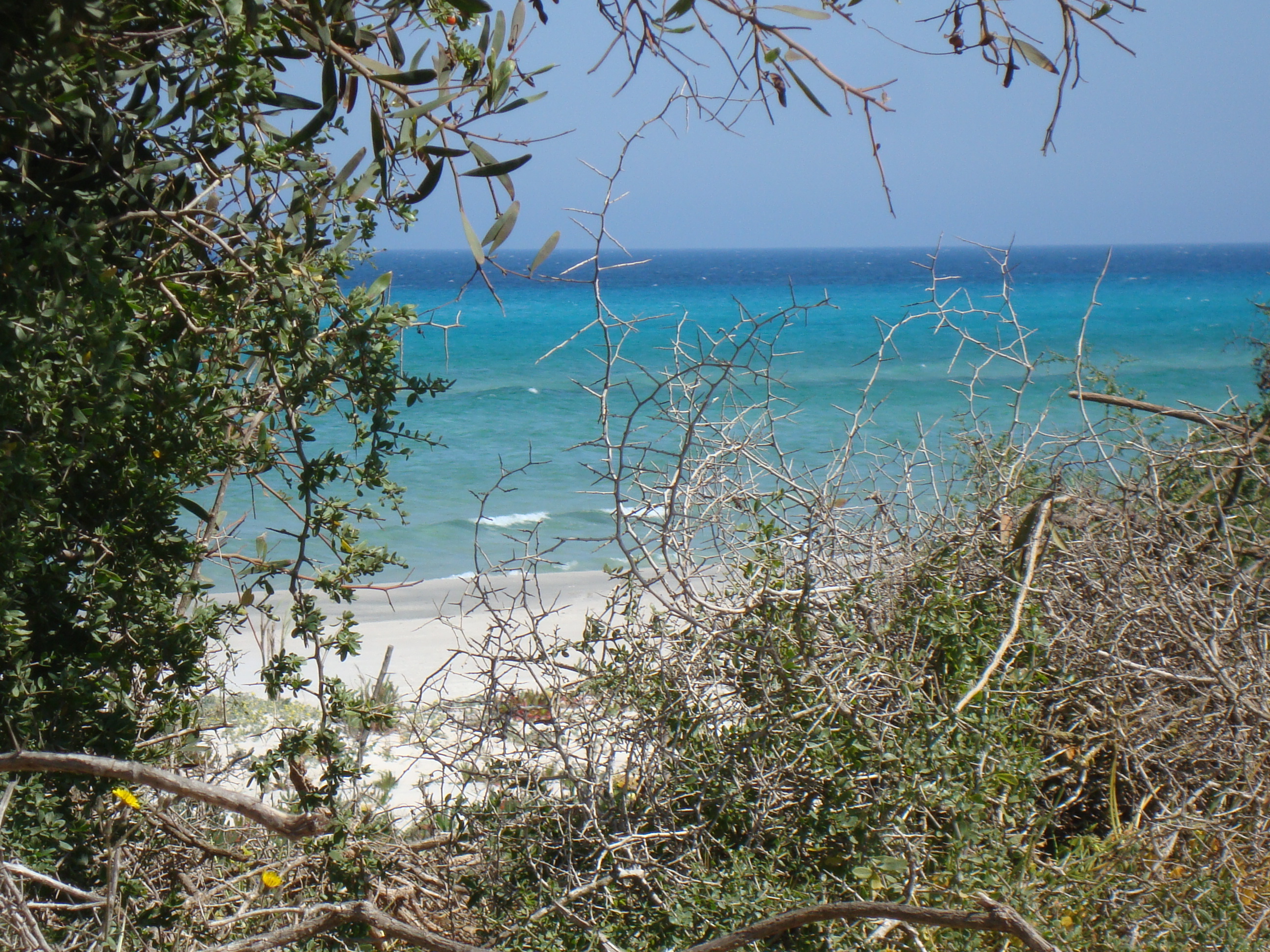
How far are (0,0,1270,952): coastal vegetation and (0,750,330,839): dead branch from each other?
1 centimetres

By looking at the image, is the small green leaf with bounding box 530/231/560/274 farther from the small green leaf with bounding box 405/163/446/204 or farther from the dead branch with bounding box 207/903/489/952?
the dead branch with bounding box 207/903/489/952

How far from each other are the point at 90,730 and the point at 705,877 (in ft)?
5.26

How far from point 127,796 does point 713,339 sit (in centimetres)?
196

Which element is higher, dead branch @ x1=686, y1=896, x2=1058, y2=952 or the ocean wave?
the ocean wave

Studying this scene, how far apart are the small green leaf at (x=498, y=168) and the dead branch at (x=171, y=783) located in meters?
Result: 1.32

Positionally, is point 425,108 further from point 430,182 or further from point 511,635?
point 511,635

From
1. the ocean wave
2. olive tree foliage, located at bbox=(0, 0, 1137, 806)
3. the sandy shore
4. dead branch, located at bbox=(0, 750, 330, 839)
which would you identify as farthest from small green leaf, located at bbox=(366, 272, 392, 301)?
the sandy shore

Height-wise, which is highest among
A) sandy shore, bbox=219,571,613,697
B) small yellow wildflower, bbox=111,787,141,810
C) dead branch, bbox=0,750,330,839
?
dead branch, bbox=0,750,330,839

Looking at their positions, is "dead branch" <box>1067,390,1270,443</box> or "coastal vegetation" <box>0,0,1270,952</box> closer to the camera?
"coastal vegetation" <box>0,0,1270,952</box>

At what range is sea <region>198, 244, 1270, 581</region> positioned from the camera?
4551mm

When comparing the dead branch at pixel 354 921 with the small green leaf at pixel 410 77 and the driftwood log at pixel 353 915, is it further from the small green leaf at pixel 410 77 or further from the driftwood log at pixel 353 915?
the small green leaf at pixel 410 77

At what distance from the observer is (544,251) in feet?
6.14

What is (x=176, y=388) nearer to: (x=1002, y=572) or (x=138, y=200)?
(x=138, y=200)

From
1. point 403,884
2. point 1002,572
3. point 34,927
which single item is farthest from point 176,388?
point 1002,572
